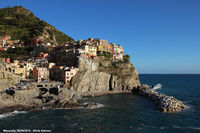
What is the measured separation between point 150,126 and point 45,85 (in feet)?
147

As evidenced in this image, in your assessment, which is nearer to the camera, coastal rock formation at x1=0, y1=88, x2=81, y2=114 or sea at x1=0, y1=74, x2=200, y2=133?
sea at x1=0, y1=74, x2=200, y2=133

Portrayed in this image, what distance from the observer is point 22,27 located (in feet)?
443

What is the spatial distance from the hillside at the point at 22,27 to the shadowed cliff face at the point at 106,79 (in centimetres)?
5944

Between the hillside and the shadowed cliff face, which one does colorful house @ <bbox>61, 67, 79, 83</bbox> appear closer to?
the shadowed cliff face

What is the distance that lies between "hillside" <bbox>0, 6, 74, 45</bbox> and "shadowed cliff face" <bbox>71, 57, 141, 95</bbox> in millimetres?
59444

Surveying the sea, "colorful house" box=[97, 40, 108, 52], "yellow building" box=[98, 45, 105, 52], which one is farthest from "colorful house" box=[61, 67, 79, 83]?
"colorful house" box=[97, 40, 108, 52]

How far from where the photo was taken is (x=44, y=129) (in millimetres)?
34562

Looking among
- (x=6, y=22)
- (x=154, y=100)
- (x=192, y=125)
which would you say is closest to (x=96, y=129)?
(x=192, y=125)

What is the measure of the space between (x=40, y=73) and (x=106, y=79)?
3402 centimetres

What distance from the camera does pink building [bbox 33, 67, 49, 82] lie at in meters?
71.2

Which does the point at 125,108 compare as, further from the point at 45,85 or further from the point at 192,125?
the point at 45,85

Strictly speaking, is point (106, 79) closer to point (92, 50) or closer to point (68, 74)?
point (92, 50)

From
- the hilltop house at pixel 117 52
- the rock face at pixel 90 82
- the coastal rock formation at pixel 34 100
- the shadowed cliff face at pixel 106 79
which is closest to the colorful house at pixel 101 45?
the hilltop house at pixel 117 52

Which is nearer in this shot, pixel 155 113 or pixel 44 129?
pixel 44 129
